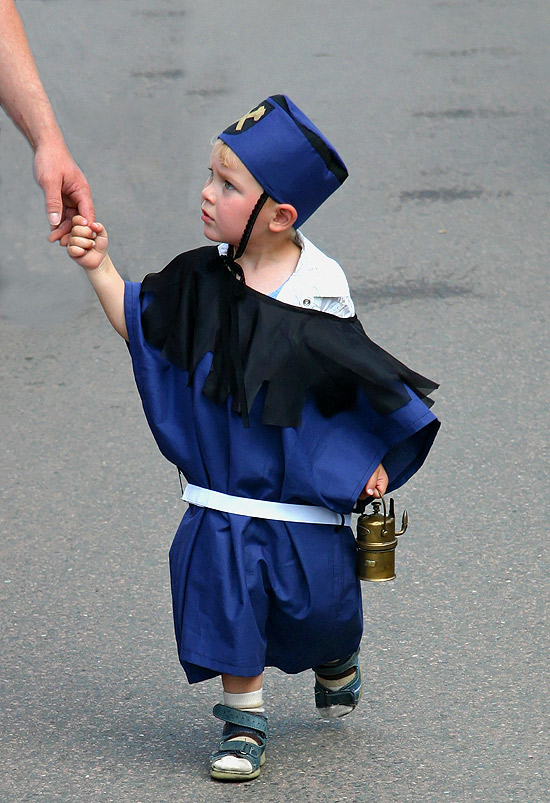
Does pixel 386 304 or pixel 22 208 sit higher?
Answer: pixel 22 208

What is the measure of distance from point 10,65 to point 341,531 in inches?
57.1

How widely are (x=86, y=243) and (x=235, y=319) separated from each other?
361 mm

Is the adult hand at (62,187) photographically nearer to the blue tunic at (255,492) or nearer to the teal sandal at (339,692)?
the blue tunic at (255,492)

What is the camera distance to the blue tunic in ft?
8.84

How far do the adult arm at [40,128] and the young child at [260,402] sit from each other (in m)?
0.08

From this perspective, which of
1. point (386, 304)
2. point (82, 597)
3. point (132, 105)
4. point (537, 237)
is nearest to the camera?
point (82, 597)

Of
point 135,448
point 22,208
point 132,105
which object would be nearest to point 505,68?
point 132,105

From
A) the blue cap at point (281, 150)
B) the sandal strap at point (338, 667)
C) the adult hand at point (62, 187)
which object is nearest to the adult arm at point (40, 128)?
the adult hand at point (62, 187)

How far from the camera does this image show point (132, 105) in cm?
960

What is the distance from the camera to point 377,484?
2762mm

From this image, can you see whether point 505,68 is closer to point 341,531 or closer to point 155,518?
point 155,518

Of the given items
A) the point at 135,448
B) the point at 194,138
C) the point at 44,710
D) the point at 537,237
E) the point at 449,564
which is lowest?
the point at 44,710

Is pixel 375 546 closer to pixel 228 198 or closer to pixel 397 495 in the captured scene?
pixel 228 198

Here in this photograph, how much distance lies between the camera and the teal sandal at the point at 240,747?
2.83m
